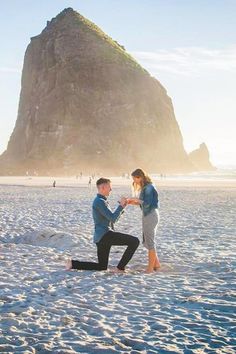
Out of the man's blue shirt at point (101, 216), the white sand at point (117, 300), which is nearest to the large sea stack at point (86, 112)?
the white sand at point (117, 300)

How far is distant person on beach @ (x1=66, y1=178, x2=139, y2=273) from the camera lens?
1025cm

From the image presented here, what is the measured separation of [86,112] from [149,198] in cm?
13954

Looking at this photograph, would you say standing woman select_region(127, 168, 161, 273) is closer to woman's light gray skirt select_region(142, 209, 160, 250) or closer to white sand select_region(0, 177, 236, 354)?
woman's light gray skirt select_region(142, 209, 160, 250)

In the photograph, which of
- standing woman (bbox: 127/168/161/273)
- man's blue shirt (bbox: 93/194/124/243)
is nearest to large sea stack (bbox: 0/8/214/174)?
standing woman (bbox: 127/168/161/273)

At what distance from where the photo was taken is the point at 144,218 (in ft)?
35.3

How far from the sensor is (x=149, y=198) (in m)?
10.6

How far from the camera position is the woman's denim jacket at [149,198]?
1063 cm

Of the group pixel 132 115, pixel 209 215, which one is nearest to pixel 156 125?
pixel 132 115

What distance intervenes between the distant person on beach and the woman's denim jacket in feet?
2.16

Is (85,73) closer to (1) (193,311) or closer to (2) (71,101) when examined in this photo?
(2) (71,101)

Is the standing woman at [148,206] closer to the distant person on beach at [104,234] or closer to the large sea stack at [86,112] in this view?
the distant person on beach at [104,234]

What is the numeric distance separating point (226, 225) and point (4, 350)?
1412 cm

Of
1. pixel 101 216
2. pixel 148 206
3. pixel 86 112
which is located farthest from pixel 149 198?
→ pixel 86 112

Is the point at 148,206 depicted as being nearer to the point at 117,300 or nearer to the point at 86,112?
the point at 117,300
